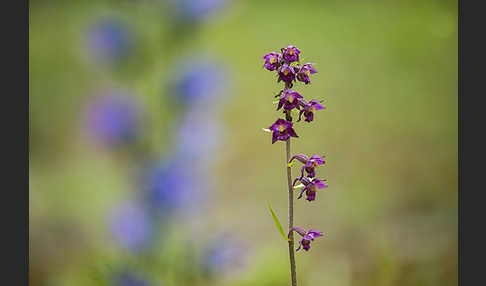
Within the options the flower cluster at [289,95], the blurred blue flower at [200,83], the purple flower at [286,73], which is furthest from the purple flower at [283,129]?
the blurred blue flower at [200,83]

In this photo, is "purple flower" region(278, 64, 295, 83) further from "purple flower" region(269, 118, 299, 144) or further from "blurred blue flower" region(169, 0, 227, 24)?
"blurred blue flower" region(169, 0, 227, 24)

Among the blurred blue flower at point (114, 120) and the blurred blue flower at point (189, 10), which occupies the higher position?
the blurred blue flower at point (189, 10)

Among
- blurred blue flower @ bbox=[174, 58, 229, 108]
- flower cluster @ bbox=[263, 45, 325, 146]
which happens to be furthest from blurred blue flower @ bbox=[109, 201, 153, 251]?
flower cluster @ bbox=[263, 45, 325, 146]

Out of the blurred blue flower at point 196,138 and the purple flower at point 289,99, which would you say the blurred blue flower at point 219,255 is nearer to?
the blurred blue flower at point 196,138

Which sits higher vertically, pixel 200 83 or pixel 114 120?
pixel 200 83

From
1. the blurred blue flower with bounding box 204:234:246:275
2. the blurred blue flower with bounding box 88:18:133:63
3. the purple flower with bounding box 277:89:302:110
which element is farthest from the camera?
the blurred blue flower with bounding box 204:234:246:275

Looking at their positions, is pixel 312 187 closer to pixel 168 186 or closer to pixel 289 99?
pixel 289 99

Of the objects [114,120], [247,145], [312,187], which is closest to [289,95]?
[312,187]
